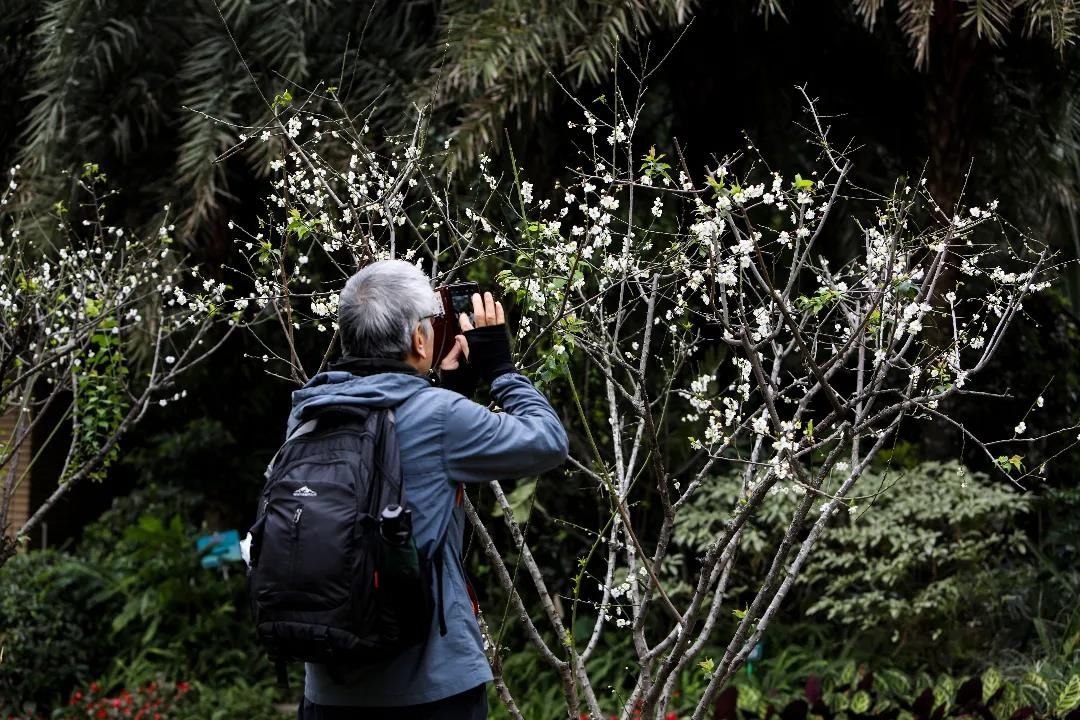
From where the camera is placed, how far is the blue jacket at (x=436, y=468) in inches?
90.9

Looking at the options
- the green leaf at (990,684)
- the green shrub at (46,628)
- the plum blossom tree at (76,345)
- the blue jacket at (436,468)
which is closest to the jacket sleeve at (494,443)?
the blue jacket at (436,468)

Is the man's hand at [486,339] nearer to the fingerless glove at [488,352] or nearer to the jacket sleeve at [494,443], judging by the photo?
the fingerless glove at [488,352]

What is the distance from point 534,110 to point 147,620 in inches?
163

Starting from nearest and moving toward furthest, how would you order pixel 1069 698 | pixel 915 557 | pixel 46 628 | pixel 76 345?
pixel 1069 698
pixel 76 345
pixel 915 557
pixel 46 628

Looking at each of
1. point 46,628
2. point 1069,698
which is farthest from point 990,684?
point 46,628

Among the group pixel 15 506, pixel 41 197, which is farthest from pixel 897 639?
pixel 15 506

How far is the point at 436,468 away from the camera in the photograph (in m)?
2.35

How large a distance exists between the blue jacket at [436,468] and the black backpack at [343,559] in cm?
4

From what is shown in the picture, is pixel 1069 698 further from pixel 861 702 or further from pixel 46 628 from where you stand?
pixel 46 628

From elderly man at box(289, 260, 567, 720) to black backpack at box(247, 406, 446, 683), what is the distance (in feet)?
0.17

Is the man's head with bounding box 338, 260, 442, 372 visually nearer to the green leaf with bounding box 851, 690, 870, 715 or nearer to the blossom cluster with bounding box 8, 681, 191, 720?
the green leaf with bounding box 851, 690, 870, 715

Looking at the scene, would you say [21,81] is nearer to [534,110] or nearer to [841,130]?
[534,110]

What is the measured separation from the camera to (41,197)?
24.6 ft

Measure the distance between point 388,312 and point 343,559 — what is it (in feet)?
1.57
